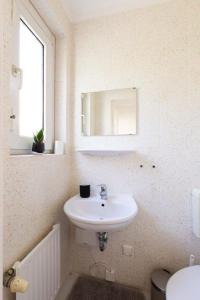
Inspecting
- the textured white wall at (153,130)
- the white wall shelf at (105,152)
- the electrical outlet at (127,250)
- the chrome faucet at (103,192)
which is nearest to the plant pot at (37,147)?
the white wall shelf at (105,152)

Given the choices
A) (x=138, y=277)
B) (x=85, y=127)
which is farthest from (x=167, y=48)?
(x=138, y=277)

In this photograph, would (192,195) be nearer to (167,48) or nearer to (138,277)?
(138,277)

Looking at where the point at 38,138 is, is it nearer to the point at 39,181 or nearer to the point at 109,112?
the point at 39,181

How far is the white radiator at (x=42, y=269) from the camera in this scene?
91 cm

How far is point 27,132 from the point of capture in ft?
4.05

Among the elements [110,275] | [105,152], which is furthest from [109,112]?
[110,275]

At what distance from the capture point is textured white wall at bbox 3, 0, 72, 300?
2.82 feet

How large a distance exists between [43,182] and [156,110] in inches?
40.3

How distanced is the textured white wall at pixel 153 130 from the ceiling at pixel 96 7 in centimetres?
4

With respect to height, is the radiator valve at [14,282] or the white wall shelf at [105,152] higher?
the white wall shelf at [105,152]

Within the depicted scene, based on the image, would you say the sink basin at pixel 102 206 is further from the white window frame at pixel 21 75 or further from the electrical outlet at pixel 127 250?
the white window frame at pixel 21 75

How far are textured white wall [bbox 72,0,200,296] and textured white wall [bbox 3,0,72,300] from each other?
0.20 m

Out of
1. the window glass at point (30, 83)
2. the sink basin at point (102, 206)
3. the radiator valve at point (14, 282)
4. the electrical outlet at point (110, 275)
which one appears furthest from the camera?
the electrical outlet at point (110, 275)

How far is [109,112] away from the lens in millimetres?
1541
